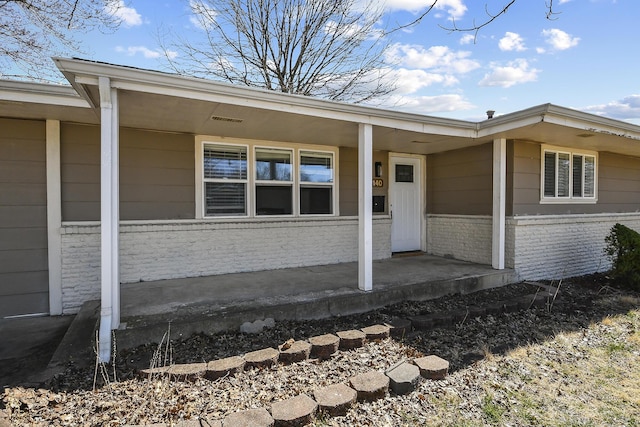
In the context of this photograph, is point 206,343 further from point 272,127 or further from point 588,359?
point 588,359

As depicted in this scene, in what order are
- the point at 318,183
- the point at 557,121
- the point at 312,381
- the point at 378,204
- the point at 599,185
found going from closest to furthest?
the point at 312,381, the point at 557,121, the point at 318,183, the point at 378,204, the point at 599,185

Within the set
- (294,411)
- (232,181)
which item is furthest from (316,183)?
(294,411)

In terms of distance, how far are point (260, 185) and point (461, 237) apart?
4037 mm

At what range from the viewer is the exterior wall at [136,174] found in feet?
15.3

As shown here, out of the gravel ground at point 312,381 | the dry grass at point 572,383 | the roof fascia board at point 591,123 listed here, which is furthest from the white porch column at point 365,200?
the roof fascia board at point 591,123

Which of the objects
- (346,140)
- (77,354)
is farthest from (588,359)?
(77,354)

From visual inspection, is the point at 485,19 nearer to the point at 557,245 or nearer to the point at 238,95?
the point at 238,95

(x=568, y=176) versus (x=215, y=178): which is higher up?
(x=568, y=176)

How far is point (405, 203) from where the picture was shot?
24.5ft

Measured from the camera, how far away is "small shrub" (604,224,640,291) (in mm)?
5734

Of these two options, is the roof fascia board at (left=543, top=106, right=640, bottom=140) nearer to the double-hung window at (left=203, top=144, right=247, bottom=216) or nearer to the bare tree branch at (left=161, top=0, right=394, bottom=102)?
the double-hung window at (left=203, top=144, right=247, bottom=216)

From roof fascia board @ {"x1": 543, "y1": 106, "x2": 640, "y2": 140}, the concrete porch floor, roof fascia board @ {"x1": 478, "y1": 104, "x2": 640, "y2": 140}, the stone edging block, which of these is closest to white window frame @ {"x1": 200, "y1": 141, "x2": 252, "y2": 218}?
the concrete porch floor

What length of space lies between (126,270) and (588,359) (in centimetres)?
569

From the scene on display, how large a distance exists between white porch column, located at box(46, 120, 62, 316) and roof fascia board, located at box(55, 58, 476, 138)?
5.86 ft
